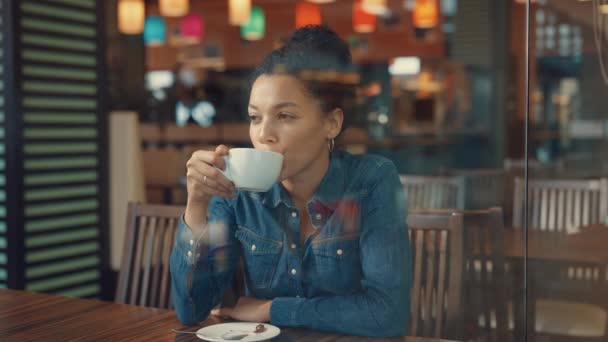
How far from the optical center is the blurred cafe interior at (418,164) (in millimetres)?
1104

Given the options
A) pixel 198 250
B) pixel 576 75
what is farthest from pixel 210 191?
pixel 576 75

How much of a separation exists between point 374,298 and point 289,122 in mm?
276

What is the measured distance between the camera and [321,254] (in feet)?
3.49

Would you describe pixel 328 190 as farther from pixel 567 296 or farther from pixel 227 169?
pixel 567 296

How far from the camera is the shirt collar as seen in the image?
1070mm

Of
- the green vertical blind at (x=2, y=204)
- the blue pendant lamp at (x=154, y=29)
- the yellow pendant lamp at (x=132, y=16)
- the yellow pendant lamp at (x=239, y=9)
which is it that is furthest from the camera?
the blue pendant lamp at (x=154, y=29)

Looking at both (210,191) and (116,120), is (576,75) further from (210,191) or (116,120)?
(210,191)

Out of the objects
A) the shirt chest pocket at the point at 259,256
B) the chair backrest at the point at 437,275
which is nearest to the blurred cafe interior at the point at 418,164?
the chair backrest at the point at 437,275

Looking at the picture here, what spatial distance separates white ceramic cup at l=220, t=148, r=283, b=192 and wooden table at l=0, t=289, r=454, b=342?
217mm

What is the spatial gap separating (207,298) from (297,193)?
0.21 m

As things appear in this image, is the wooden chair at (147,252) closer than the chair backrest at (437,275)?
No

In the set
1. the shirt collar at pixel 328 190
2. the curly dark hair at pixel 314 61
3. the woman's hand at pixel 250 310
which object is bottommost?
the woman's hand at pixel 250 310

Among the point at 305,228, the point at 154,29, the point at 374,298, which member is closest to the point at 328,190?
the point at 305,228

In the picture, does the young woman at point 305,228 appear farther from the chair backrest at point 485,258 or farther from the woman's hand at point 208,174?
the chair backrest at point 485,258
